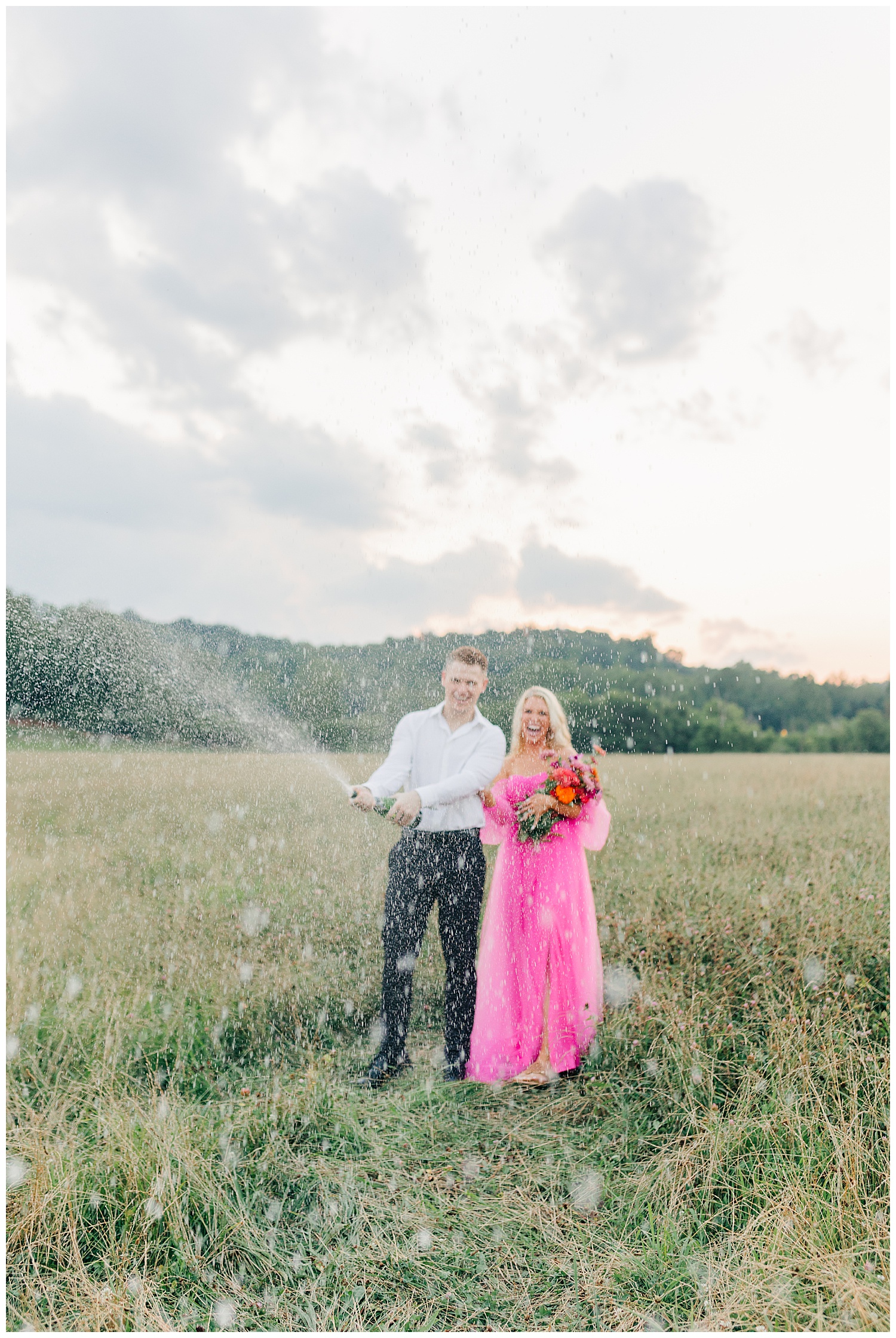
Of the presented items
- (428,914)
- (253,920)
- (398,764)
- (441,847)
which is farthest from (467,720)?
(253,920)

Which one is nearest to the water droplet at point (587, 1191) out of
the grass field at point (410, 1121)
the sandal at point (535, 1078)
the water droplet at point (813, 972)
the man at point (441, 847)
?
the grass field at point (410, 1121)

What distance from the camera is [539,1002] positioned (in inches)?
196

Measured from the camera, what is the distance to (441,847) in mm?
4680

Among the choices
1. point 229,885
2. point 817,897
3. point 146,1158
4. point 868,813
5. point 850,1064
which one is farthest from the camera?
point 868,813

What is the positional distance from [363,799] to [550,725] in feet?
4.40

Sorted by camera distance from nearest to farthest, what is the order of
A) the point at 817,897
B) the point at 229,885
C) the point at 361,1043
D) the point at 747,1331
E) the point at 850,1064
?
the point at 747,1331, the point at 850,1064, the point at 361,1043, the point at 817,897, the point at 229,885

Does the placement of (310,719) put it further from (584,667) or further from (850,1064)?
(850,1064)

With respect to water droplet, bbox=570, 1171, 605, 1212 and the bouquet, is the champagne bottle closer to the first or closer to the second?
the bouquet

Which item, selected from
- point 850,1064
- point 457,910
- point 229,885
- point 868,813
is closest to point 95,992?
point 229,885

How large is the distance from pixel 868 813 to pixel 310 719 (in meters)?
7.82

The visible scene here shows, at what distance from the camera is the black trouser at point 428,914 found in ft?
15.4

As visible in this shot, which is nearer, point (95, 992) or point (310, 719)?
point (95, 992)

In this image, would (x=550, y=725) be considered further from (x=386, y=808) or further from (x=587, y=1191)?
(x=587, y=1191)

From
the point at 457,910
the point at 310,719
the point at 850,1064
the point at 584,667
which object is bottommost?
the point at 850,1064
